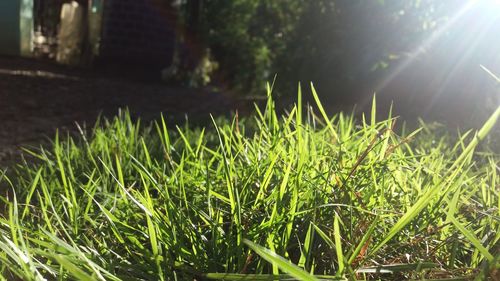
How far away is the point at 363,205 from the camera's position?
1.21 m

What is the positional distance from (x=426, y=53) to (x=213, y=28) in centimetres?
450

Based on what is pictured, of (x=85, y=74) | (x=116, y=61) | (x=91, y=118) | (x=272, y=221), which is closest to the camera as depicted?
(x=272, y=221)

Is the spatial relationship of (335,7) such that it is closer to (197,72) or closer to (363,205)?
(197,72)

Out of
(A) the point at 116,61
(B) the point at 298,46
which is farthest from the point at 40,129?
(A) the point at 116,61

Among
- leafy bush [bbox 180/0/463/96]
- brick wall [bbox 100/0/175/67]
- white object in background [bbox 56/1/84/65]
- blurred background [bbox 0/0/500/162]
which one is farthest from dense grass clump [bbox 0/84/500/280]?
brick wall [bbox 100/0/175/67]

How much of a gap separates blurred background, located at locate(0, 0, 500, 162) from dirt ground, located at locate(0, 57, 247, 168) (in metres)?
0.02

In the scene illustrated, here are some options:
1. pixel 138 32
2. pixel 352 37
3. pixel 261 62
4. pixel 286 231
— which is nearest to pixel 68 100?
pixel 352 37

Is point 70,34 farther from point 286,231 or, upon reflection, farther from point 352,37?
point 286,231

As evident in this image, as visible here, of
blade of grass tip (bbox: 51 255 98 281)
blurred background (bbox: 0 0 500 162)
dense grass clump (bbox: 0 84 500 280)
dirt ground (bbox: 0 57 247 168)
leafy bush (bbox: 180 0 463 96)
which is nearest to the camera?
blade of grass tip (bbox: 51 255 98 281)

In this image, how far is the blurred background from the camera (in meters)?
4.80

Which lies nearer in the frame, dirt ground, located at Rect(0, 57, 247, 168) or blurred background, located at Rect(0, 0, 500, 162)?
dirt ground, located at Rect(0, 57, 247, 168)

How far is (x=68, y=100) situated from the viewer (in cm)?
557

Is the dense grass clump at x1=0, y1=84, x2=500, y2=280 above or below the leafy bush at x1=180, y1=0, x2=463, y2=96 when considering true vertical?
below

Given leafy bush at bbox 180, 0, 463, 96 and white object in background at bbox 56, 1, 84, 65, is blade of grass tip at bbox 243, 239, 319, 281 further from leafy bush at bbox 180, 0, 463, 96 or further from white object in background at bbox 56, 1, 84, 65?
white object in background at bbox 56, 1, 84, 65
